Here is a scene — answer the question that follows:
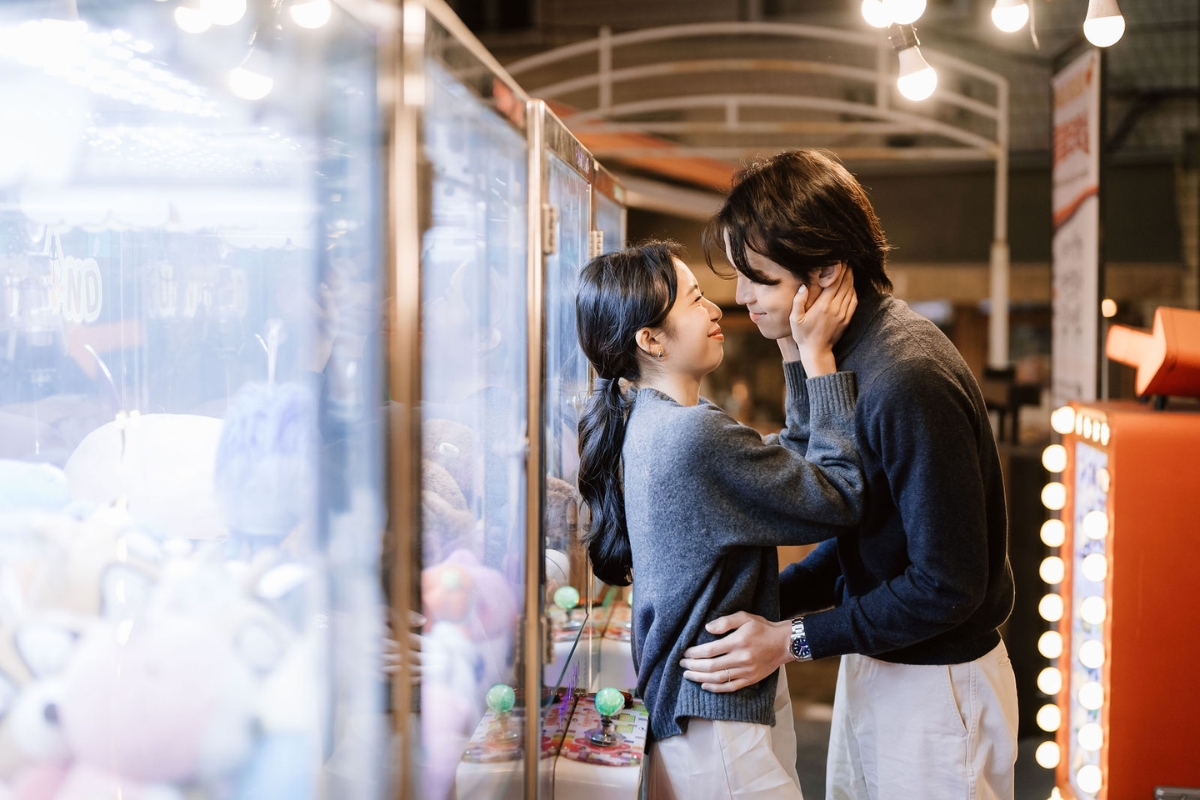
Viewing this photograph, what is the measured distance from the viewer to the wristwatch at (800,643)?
135 centimetres

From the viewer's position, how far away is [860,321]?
1.39 meters

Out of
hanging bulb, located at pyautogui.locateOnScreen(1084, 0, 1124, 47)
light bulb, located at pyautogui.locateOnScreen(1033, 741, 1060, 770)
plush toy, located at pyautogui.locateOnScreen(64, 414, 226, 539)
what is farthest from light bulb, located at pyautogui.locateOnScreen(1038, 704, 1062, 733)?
plush toy, located at pyautogui.locateOnScreen(64, 414, 226, 539)

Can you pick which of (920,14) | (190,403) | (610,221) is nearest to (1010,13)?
(920,14)

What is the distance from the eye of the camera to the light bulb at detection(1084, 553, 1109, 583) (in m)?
2.18

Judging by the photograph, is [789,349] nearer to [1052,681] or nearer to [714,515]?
[714,515]

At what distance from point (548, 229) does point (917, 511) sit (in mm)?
648

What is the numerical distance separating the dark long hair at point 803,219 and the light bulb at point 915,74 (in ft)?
2.90

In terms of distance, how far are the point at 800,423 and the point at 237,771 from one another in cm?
100

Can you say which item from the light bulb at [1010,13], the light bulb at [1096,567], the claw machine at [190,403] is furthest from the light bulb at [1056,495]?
the claw machine at [190,403]

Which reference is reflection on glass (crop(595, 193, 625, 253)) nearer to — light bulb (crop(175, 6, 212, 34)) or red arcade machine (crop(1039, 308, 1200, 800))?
light bulb (crop(175, 6, 212, 34))

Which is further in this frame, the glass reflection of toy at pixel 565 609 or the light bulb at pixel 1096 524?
the light bulb at pixel 1096 524

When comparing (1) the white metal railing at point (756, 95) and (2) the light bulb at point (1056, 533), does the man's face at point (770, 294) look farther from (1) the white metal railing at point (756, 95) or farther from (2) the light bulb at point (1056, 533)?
(1) the white metal railing at point (756, 95)

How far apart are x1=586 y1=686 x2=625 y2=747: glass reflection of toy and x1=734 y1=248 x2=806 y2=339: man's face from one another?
65cm

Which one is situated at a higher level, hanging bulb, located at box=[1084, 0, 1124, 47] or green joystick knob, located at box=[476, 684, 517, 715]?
hanging bulb, located at box=[1084, 0, 1124, 47]
